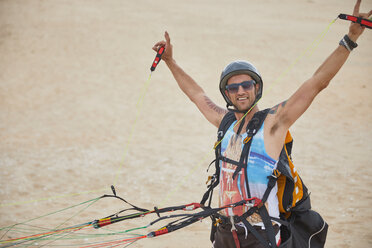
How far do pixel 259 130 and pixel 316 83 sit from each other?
0.51 m

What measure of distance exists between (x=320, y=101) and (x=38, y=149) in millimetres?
9980

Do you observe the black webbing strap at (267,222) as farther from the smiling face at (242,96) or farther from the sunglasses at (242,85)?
the sunglasses at (242,85)

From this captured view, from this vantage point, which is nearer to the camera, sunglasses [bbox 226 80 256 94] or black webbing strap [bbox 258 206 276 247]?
black webbing strap [bbox 258 206 276 247]

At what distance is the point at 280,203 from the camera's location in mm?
3023

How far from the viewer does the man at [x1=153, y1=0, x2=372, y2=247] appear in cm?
272

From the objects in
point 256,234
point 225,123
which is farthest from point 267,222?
point 225,123

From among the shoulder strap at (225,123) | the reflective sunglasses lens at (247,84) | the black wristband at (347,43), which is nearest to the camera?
the black wristband at (347,43)

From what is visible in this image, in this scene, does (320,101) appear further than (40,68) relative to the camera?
No

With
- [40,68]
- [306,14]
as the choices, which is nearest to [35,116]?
[40,68]

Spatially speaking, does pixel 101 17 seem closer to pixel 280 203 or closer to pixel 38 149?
pixel 38 149

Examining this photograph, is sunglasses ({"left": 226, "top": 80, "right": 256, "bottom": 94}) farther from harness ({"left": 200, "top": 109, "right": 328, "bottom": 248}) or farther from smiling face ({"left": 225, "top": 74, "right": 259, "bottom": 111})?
harness ({"left": 200, "top": 109, "right": 328, "bottom": 248})

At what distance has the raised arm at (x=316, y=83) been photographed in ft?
8.79

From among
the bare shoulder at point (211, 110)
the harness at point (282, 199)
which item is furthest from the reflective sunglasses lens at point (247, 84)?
the bare shoulder at point (211, 110)

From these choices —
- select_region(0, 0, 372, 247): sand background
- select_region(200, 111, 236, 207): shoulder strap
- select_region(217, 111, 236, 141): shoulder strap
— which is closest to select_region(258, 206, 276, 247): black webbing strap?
select_region(200, 111, 236, 207): shoulder strap
